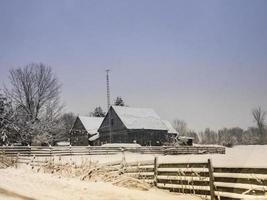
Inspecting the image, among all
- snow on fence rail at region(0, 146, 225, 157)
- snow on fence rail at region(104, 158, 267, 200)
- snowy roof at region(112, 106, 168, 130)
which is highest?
snowy roof at region(112, 106, 168, 130)

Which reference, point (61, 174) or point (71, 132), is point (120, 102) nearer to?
point (71, 132)

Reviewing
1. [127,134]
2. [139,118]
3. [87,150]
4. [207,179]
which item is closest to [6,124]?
[87,150]

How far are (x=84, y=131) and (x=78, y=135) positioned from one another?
275 cm

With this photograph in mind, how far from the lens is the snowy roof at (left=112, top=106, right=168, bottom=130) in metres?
66.2

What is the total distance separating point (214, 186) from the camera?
11117 mm

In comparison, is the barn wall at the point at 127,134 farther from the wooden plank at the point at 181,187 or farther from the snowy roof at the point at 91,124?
the wooden plank at the point at 181,187

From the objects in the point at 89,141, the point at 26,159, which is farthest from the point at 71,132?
the point at 26,159

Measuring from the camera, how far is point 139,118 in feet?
227

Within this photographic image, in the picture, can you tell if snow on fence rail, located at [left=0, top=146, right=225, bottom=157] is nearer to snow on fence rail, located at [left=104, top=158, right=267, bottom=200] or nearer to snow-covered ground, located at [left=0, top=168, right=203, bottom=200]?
snow on fence rail, located at [left=104, top=158, right=267, bottom=200]

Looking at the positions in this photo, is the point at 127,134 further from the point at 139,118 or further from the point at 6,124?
the point at 6,124

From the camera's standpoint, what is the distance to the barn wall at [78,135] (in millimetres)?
80775

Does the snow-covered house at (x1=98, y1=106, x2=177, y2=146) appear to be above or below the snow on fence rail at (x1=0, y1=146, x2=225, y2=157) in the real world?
above

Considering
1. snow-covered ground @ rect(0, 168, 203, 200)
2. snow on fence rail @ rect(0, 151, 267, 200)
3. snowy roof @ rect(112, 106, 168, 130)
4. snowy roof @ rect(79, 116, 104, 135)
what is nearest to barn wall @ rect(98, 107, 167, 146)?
snowy roof @ rect(112, 106, 168, 130)

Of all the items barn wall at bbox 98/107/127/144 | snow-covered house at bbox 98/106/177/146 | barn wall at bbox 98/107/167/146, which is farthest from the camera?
barn wall at bbox 98/107/127/144
